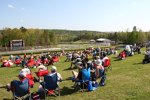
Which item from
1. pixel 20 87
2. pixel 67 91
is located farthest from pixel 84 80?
pixel 20 87

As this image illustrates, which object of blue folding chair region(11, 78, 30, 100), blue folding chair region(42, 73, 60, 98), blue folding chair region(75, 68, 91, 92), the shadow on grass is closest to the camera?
blue folding chair region(11, 78, 30, 100)

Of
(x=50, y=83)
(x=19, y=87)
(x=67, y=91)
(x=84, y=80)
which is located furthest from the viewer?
(x=67, y=91)

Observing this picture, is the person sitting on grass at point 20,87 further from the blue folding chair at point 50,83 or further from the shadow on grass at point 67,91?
the shadow on grass at point 67,91

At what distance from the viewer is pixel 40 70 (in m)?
16.4

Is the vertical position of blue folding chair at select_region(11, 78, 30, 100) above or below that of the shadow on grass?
above

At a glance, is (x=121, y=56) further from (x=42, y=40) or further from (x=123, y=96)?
(x=42, y=40)

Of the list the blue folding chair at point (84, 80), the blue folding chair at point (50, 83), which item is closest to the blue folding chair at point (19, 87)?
the blue folding chair at point (50, 83)

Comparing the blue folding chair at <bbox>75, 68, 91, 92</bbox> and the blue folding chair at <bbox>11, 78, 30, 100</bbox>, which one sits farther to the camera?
the blue folding chair at <bbox>75, 68, 91, 92</bbox>

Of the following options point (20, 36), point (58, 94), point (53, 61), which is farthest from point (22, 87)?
point (20, 36)

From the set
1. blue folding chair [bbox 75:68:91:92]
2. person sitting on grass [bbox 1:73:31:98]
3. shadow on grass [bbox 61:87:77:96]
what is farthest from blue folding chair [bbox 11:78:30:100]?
blue folding chair [bbox 75:68:91:92]

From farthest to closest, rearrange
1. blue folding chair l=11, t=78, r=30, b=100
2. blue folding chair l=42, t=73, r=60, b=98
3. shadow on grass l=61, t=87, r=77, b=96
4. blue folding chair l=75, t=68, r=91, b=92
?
shadow on grass l=61, t=87, r=77, b=96 → blue folding chair l=75, t=68, r=91, b=92 → blue folding chair l=42, t=73, r=60, b=98 → blue folding chair l=11, t=78, r=30, b=100

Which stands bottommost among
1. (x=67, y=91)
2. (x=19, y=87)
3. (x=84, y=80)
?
(x=67, y=91)

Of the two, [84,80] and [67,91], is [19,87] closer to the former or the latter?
[67,91]

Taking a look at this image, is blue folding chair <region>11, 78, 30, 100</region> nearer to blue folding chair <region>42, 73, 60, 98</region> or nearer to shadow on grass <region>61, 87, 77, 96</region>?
Answer: blue folding chair <region>42, 73, 60, 98</region>
